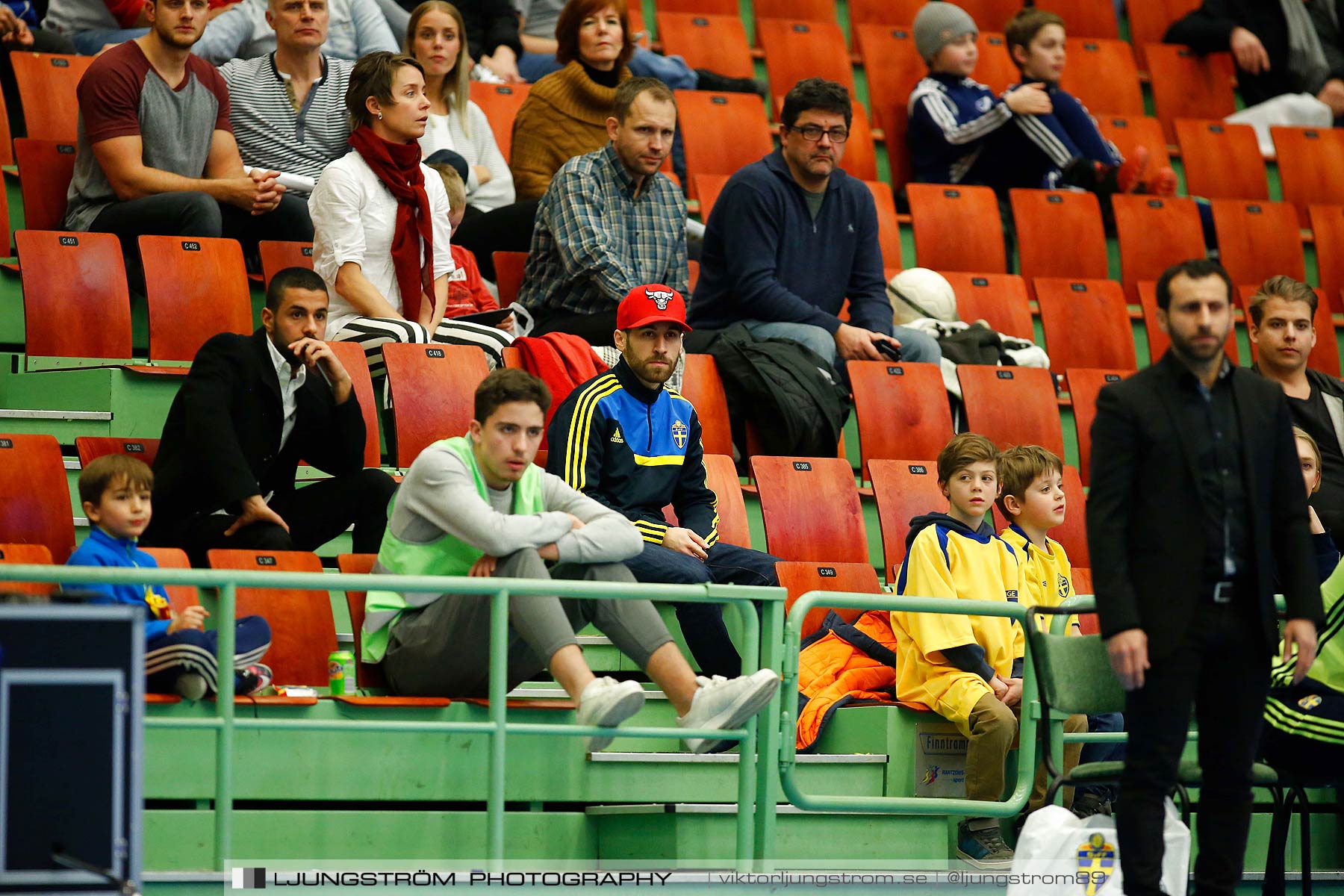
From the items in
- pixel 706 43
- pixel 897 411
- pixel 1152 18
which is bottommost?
pixel 897 411

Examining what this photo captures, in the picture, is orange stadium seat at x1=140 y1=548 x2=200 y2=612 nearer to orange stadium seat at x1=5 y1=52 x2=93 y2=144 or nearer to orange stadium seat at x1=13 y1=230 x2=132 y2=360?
orange stadium seat at x1=13 y1=230 x2=132 y2=360

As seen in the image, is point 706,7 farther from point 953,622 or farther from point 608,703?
point 608,703

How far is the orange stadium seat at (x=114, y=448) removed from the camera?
4.46 m

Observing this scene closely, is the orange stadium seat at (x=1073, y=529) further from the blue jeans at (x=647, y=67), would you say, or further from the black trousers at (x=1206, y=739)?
the blue jeans at (x=647, y=67)

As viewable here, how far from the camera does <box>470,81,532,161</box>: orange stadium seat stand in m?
7.03

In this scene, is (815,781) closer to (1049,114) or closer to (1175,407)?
(1175,407)

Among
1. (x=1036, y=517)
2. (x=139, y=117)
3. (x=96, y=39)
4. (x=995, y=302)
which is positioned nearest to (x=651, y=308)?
(x=1036, y=517)

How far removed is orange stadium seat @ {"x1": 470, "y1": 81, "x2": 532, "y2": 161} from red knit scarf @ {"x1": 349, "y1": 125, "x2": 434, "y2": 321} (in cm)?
153

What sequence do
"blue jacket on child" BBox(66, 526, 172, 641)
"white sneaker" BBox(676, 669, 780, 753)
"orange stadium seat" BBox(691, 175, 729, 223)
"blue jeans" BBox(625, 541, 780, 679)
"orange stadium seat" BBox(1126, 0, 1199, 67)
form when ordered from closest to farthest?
1. "white sneaker" BBox(676, 669, 780, 753)
2. "blue jacket on child" BBox(66, 526, 172, 641)
3. "blue jeans" BBox(625, 541, 780, 679)
4. "orange stadium seat" BBox(691, 175, 729, 223)
5. "orange stadium seat" BBox(1126, 0, 1199, 67)

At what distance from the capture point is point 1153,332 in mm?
6758

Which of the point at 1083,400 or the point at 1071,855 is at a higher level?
the point at 1083,400

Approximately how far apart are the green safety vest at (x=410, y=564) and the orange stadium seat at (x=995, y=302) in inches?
118

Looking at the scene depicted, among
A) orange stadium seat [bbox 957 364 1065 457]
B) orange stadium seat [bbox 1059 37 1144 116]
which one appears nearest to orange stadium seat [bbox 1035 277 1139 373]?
orange stadium seat [bbox 957 364 1065 457]

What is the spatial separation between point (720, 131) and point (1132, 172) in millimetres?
1703
